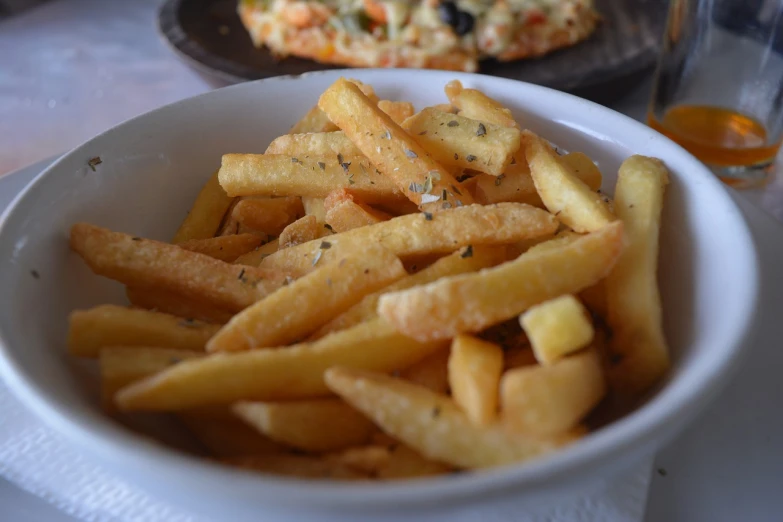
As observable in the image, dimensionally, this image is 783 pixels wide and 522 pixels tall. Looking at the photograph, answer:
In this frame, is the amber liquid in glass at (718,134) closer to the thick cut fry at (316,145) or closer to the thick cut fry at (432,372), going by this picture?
the thick cut fry at (316,145)

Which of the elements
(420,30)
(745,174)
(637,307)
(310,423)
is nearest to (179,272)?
(310,423)

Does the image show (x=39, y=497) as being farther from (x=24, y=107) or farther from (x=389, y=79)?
(x=24, y=107)

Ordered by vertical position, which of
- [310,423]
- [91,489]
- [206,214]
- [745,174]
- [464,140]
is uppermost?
[464,140]

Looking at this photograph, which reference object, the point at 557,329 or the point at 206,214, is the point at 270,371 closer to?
the point at 557,329

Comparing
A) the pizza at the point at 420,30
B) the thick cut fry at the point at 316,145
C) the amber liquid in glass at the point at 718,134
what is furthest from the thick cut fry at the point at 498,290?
the pizza at the point at 420,30

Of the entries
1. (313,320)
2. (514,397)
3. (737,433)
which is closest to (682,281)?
(737,433)

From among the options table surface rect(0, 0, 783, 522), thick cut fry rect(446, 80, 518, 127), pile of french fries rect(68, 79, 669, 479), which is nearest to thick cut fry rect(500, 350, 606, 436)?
pile of french fries rect(68, 79, 669, 479)
